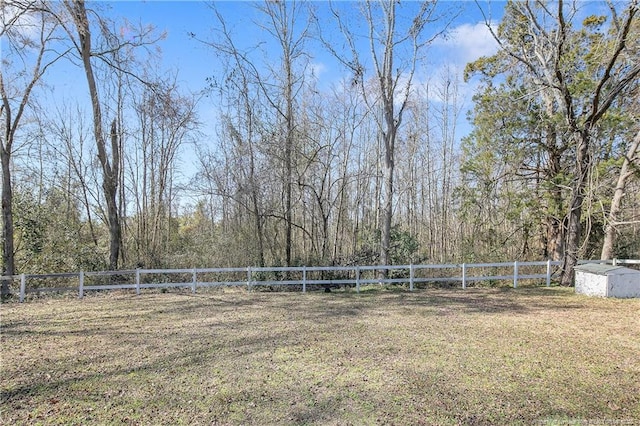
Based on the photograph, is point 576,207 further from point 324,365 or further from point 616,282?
point 324,365

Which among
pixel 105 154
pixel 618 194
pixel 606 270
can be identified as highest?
pixel 105 154

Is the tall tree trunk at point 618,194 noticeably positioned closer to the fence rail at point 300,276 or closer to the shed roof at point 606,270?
the fence rail at point 300,276

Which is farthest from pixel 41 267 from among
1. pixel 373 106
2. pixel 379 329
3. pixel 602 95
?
pixel 602 95

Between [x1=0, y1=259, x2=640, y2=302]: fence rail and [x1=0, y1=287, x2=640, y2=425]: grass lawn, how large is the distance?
7.01 feet

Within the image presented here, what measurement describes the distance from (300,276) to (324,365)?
7819 millimetres

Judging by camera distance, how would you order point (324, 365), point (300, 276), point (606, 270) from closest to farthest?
point (324, 365), point (606, 270), point (300, 276)

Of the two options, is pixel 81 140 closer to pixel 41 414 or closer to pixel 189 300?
pixel 189 300

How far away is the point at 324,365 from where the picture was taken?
4.89 m

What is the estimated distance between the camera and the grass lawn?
3.63 m

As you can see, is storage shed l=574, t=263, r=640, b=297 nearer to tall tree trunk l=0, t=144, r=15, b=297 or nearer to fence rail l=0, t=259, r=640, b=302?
fence rail l=0, t=259, r=640, b=302

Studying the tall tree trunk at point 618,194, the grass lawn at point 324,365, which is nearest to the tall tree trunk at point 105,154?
the grass lawn at point 324,365

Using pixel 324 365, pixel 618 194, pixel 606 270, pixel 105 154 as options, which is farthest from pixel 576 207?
pixel 105 154

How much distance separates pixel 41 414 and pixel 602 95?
16354 millimetres

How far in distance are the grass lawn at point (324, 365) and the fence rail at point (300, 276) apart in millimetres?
2138
